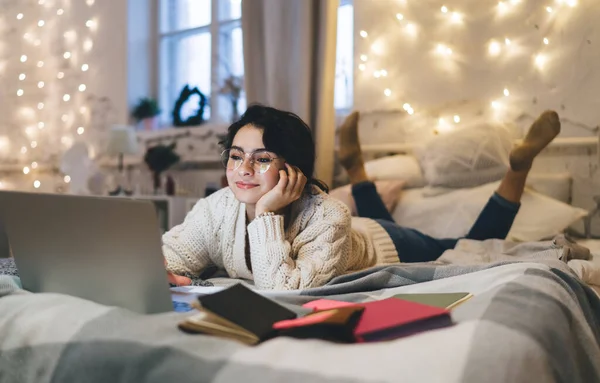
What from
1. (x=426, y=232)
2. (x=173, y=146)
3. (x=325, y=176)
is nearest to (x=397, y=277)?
(x=426, y=232)

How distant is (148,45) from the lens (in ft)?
12.7

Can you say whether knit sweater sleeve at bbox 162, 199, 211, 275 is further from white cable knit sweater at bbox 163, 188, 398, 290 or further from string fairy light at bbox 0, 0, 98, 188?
string fairy light at bbox 0, 0, 98, 188

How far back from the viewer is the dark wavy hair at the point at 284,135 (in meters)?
1.32

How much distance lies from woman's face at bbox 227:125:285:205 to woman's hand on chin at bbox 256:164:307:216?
0.09 feet

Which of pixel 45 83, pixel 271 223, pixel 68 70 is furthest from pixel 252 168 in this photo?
pixel 45 83

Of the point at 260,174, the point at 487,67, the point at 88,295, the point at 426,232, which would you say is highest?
the point at 487,67

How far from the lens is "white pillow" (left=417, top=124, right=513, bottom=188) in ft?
7.16

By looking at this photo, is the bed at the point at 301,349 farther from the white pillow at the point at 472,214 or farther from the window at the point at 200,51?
the window at the point at 200,51

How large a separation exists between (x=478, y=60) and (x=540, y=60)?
259mm

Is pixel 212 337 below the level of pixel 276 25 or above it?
below

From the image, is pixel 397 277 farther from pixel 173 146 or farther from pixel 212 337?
pixel 173 146

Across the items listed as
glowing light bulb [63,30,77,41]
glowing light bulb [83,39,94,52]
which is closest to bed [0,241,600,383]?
glowing light bulb [83,39,94,52]

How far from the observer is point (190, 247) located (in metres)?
1.39

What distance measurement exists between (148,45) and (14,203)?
3316 millimetres
